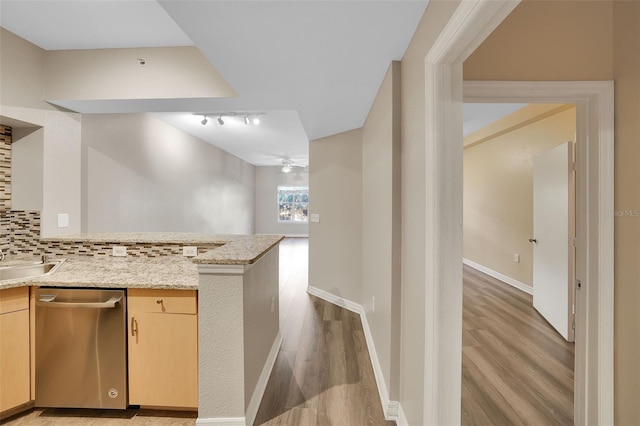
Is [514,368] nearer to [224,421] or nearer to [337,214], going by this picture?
[224,421]

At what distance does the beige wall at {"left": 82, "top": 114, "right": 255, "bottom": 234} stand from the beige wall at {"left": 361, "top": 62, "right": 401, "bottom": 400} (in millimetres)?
2973

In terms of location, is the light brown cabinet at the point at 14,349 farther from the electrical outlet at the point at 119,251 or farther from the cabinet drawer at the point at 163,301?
the cabinet drawer at the point at 163,301

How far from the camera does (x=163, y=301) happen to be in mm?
1730

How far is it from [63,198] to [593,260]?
394cm

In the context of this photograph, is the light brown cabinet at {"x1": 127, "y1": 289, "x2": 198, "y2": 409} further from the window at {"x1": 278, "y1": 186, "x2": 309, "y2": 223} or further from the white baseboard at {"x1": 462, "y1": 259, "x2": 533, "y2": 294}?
the window at {"x1": 278, "y1": 186, "x2": 309, "y2": 223}

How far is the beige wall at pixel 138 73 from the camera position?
244 cm

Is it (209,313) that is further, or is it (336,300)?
(336,300)

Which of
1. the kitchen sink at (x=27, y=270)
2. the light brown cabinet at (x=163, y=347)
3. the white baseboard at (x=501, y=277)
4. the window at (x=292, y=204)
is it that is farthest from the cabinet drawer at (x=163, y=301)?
the window at (x=292, y=204)

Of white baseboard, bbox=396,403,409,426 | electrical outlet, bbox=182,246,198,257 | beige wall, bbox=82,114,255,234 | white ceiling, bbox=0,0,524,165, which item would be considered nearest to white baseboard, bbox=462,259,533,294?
white baseboard, bbox=396,403,409,426

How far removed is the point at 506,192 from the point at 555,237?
5.76 ft

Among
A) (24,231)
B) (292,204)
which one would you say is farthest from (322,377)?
(292,204)

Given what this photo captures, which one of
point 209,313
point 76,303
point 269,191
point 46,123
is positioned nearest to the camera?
point 209,313

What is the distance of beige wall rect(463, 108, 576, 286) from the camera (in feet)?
12.5

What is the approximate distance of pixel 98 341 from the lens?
5.73 ft
